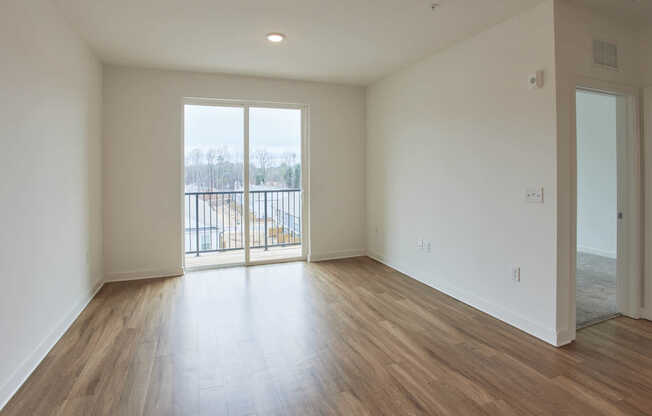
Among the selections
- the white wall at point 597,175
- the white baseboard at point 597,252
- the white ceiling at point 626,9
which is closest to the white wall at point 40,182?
the white ceiling at point 626,9

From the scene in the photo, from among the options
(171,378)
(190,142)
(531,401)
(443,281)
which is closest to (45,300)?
(171,378)

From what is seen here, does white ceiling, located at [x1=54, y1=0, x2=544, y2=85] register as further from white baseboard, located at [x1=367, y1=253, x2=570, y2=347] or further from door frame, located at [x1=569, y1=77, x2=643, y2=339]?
white baseboard, located at [x1=367, y1=253, x2=570, y2=347]

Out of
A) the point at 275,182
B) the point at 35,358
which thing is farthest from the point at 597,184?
the point at 35,358

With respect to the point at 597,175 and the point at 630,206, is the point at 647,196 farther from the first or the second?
the point at 597,175

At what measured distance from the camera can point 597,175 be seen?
5.60 m

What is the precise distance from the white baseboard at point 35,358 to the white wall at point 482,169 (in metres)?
3.46

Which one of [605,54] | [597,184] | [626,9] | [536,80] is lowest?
[597,184]

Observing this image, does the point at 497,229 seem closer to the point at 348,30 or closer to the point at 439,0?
the point at 439,0

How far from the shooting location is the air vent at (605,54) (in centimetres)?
283

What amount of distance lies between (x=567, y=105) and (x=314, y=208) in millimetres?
3361

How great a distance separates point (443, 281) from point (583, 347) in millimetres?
1421

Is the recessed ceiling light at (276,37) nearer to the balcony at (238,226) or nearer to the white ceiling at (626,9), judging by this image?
the balcony at (238,226)

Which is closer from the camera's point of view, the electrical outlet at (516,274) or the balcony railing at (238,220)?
the electrical outlet at (516,274)

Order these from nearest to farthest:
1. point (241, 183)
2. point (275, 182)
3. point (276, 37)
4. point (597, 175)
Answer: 1. point (276, 37)
2. point (241, 183)
3. point (275, 182)
4. point (597, 175)
